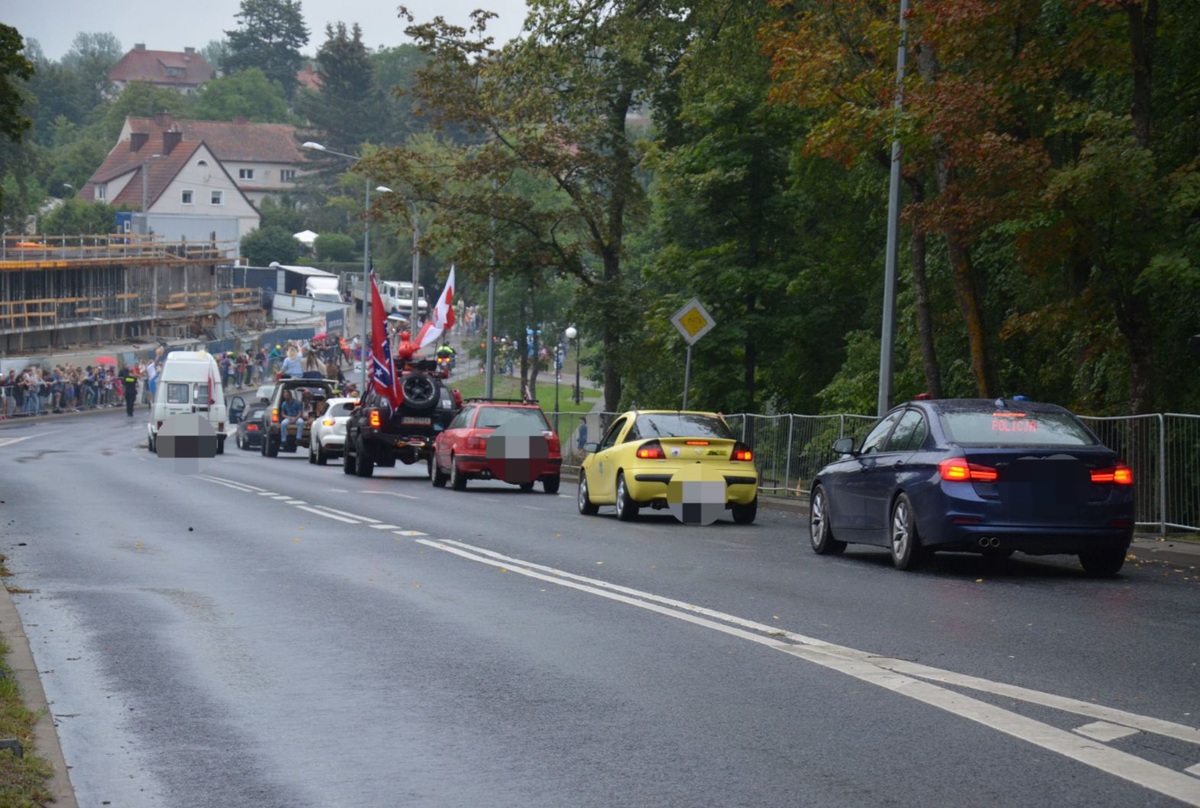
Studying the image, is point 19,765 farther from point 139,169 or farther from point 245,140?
point 245,140

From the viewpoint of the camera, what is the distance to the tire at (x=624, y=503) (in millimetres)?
21938

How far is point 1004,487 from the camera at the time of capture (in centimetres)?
1445

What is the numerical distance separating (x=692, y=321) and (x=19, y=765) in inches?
999

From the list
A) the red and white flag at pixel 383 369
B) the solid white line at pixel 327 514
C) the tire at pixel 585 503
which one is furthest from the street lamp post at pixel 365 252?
the tire at pixel 585 503

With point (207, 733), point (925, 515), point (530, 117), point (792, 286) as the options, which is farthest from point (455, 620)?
point (530, 117)

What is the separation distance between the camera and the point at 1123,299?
2152 cm

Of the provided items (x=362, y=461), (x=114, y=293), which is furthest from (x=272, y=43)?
(x=362, y=461)

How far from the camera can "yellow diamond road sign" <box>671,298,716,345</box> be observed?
103 feet

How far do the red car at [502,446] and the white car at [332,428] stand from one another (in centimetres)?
1039

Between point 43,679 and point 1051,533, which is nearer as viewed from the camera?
point 43,679

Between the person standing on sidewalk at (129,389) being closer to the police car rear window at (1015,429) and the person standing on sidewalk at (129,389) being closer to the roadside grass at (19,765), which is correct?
the police car rear window at (1015,429)

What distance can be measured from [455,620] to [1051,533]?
5266 millimetres

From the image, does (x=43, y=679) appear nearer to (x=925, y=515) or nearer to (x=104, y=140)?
(x=925, y=515)

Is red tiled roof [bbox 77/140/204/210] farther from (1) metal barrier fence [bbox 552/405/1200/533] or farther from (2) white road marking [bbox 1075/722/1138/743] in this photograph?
(2) white road marking [bbox 1075/722/1138/743]
